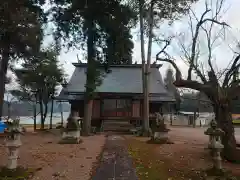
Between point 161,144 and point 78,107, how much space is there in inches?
384

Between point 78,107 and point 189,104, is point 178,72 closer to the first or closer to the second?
point 78,107

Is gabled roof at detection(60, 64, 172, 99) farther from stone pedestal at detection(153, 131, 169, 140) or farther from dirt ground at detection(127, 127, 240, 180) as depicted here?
dirt ground at detection(127, 127, 240, 180)

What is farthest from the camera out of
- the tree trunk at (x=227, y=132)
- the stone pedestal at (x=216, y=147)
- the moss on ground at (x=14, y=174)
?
the tree trunk at (x=227, y=132)

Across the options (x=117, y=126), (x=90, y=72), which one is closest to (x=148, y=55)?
(x=90, y=72)

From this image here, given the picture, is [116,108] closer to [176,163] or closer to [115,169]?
[176,163]

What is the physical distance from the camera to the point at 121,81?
791 inches

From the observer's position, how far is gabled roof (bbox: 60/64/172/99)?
18.4m

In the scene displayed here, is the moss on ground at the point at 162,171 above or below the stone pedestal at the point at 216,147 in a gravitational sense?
below

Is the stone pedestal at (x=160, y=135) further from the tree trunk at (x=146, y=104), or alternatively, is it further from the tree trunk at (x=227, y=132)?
the tree trunk at (x=227, y=132)

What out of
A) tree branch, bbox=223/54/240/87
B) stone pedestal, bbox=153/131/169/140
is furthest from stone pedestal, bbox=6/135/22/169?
stone pedestal, bbox=153/131/169/140

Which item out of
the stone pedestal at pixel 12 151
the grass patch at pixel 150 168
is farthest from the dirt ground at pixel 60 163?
the grass patch at pixel 150 168

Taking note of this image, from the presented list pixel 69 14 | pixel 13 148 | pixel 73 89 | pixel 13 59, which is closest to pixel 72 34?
pixel 69 14

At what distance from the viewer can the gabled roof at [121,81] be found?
18.4 m

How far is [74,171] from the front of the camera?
578 cm
